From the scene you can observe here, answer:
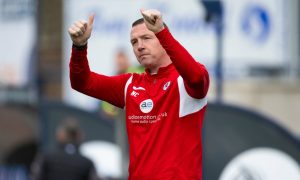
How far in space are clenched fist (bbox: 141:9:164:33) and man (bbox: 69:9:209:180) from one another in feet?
0.06

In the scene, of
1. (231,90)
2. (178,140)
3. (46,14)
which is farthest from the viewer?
(46,14)

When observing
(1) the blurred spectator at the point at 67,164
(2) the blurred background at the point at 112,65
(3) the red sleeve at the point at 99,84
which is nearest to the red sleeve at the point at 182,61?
(3) the red sleeve at the point at 99,84

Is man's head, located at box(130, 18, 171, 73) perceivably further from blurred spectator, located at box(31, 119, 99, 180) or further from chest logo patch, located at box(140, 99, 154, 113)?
blurred spectator, located at box(31, 119, 99, 180)

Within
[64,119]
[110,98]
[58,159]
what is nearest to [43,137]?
[64,119]

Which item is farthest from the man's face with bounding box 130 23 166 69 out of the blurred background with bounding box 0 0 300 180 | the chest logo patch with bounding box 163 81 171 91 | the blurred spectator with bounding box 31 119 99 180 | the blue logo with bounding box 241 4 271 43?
the blue logo with bounding box 241 4 271 43

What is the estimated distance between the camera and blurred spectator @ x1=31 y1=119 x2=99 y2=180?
1178cm

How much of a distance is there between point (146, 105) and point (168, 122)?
19cm

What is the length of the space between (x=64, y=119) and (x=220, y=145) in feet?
13.2

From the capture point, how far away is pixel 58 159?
1191cm

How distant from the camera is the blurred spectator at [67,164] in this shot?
38.7 feet

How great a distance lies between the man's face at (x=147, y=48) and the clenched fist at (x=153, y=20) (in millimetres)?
293

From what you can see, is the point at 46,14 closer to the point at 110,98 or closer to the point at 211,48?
the point at 211,48

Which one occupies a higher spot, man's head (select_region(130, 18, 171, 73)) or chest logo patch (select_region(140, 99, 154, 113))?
man's head (select_region(130, 18, 171, 73))

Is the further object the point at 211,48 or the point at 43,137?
the point at 211,48
